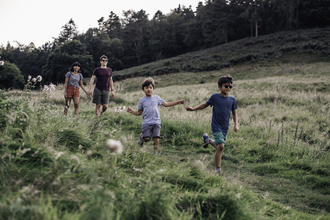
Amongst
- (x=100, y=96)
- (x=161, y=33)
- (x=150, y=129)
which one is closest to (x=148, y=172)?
(x=150, y=129)

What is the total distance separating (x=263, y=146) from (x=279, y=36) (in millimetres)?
52421

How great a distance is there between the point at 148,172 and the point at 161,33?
83.5 m

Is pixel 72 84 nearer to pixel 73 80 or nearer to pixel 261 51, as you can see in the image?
pixel 73 80

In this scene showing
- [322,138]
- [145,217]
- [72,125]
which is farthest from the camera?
[322,138]

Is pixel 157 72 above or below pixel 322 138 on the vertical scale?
above

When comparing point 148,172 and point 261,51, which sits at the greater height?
point 261,51

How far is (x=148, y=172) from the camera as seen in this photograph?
9.56ft

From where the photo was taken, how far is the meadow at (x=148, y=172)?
1.94m

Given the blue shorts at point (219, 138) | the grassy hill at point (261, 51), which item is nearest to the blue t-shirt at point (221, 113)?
the blue shorts at point (219, 138)

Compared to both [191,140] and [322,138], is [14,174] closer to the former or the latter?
[191,140]

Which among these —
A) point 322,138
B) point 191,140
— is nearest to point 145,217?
point 191,140

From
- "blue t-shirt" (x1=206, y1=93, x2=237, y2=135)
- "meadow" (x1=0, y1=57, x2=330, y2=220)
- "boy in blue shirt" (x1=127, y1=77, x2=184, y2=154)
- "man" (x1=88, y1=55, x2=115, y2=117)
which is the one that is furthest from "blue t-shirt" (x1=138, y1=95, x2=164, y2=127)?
"man" (x1=88, y1=55, x2=115, y2=117)

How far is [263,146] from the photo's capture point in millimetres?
6047

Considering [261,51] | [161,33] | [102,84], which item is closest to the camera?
[102,84]
